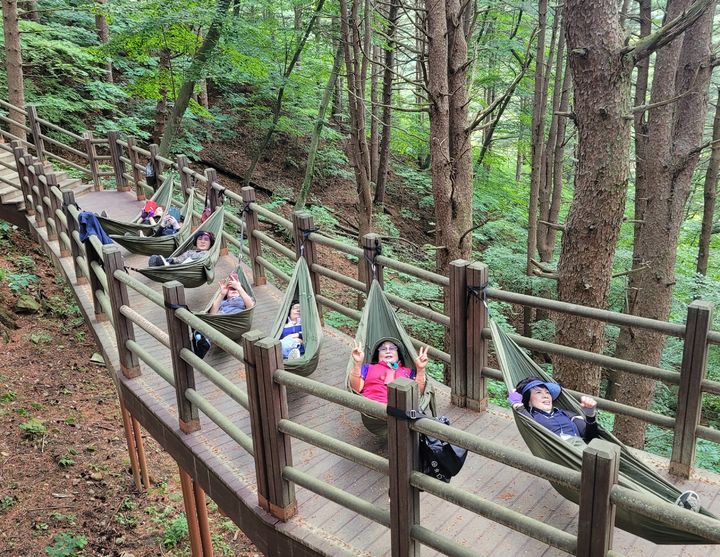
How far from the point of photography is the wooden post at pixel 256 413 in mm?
2858

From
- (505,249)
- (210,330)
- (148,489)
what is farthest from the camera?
(505,249)

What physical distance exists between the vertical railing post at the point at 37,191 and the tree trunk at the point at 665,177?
311 inches

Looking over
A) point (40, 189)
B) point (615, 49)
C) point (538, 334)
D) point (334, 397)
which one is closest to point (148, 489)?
point (40, 189)

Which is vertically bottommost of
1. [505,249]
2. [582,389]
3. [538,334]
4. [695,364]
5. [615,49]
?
[538,334]

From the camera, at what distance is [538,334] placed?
449 inches

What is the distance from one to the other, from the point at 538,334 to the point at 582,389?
6676 millimetres

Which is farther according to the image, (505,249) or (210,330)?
(505,249)

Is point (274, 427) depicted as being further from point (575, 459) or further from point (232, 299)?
point (232, 299)

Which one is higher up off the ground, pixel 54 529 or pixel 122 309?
pixel 122 309

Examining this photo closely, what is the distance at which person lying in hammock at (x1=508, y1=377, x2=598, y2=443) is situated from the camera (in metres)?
3.17

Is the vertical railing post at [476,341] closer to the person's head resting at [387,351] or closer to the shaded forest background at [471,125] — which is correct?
the person's head resting at [387,351]

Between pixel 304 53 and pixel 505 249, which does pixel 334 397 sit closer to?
pixel 505 249

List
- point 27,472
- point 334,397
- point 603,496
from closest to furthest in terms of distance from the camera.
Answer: point 603,496 → point 334,397 → point 27,472

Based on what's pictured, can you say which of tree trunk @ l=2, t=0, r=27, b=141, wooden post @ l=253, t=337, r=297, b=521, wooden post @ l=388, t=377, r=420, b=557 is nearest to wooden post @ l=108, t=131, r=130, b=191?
tree trunk @ l=2, t=0, r=27, b=141
